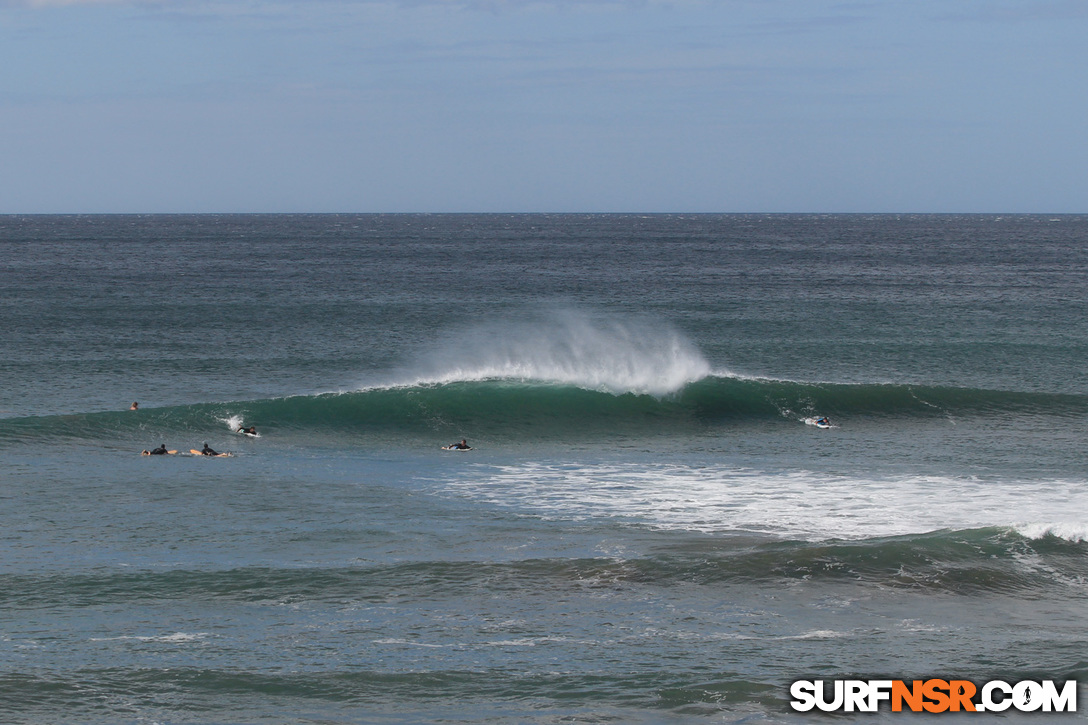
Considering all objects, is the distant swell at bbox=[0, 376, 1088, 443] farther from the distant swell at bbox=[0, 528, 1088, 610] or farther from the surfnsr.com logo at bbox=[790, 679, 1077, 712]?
the surfnsr.com logo at bbox=[790, 679, 1077, 712]

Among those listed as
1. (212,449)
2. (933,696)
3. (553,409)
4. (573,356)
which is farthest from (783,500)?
(573,356)

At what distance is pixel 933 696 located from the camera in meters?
15.7

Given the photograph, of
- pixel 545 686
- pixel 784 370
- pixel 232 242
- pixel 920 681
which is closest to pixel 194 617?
pixel 545 686

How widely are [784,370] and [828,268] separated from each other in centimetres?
6340

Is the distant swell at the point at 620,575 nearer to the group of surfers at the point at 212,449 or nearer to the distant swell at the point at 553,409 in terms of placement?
the group of surfers at the point at 212,449

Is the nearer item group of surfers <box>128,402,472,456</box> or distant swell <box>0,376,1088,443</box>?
group of surfers <box>128,402,472,456</box>

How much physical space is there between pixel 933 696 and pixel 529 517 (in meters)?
11.2

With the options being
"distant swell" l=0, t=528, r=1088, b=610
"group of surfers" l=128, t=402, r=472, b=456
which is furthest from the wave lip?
"distant swell" l=0, t=528, r=1088, b=610

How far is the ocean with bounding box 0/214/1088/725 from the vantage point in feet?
53.7

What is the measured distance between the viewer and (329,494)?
27.4m

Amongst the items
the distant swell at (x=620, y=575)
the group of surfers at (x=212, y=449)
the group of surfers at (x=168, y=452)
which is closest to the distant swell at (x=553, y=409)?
the group of surfers at (x=212, y=449)

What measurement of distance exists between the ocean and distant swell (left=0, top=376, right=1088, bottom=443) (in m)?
0.18

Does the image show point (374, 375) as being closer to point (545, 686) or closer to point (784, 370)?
point (784, 370)

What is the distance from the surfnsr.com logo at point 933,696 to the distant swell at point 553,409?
21176mm
